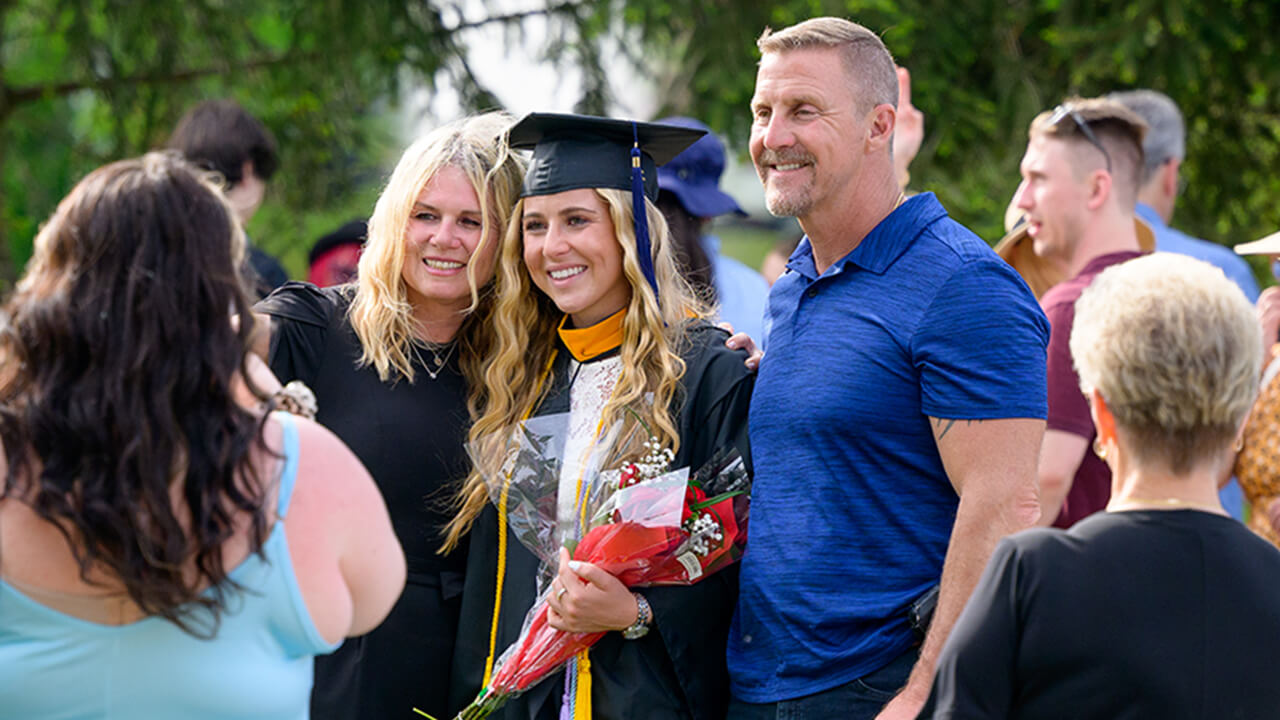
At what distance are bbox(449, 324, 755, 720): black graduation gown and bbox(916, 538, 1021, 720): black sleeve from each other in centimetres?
99

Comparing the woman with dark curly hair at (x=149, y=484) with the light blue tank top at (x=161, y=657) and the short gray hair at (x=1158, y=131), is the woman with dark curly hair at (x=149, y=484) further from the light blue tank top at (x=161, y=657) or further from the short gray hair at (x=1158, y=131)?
the short gray hair at (x=1158, y=131)

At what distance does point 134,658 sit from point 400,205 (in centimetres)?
173

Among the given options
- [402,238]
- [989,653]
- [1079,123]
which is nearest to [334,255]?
[402,238]

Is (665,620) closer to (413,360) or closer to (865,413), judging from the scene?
(865,413)

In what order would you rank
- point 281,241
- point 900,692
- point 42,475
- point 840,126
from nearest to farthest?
point 42,475 → point 900,692 → point 840,126 → point 281,241

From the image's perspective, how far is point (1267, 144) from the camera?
7.79m

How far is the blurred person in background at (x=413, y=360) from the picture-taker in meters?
3.27

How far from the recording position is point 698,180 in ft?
15.8

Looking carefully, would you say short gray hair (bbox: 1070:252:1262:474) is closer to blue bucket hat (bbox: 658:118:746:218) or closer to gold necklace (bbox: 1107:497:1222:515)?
gold necklace (bbox: 1107:497:1222:515)

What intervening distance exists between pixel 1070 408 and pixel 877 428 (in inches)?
62.1

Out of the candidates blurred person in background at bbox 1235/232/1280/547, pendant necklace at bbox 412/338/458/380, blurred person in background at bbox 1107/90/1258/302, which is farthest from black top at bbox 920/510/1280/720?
blurred person in background at bbox 1107/90/1258/302

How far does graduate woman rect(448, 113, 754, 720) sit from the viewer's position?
297 cm

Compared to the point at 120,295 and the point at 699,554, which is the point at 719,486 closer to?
the point at 699,554

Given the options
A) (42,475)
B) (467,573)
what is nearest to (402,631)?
(467,573)
